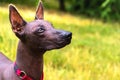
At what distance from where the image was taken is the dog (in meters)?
4.98

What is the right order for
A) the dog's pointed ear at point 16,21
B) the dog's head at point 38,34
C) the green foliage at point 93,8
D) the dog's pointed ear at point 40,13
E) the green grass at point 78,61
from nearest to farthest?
the dog's head at point 38,34
the dog's pointed ear at point 16,21
the dog's pointed ear at point 40,13
the green grass at point 78,61
the green foliage at point 93,8

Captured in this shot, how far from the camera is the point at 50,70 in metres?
7.64

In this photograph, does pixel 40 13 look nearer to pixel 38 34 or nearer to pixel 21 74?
pixel 38 34

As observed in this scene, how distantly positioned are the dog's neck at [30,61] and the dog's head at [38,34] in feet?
0.28

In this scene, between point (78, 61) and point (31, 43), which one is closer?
point (31, 43)

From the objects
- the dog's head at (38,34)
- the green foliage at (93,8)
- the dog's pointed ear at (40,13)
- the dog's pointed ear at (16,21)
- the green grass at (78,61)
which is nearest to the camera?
the dog's head at (38,34)

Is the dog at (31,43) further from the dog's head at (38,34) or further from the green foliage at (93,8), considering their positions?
the green foliage at (93,8)

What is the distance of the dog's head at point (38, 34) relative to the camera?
16.1 feet

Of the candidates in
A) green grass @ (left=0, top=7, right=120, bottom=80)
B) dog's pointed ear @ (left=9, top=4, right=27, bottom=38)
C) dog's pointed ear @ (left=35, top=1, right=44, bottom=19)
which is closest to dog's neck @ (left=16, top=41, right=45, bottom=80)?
dog's pointed ear @ (left=9, top=4, right=27, bottom=38)

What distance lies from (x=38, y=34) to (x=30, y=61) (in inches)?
13.3

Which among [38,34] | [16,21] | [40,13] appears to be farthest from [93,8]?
[38,34]

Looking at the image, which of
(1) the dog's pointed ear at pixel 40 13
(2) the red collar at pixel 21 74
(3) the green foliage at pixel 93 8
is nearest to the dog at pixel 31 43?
(2) the red collar at pixel 21 74

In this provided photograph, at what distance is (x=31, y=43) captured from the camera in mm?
5055

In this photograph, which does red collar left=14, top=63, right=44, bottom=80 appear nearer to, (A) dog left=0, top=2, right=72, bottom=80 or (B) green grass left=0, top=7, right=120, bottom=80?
(A) dog left=0, top=2, right=72, bottom=80
